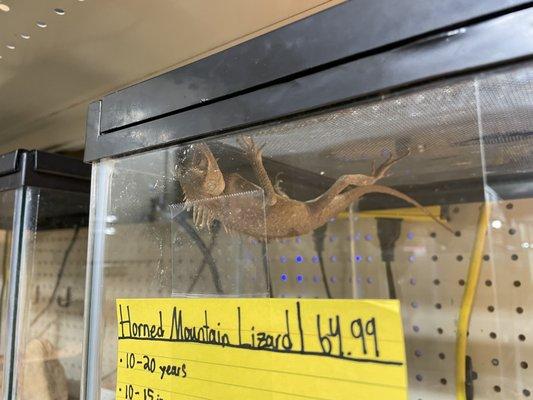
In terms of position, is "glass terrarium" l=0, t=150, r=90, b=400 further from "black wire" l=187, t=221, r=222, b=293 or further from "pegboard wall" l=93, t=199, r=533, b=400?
"black wire" l=187, t=221, r=222, b=293

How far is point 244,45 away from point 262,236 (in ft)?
0.59

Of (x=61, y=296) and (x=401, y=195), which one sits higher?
(x=401, y=195)

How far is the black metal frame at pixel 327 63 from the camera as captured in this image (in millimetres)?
273

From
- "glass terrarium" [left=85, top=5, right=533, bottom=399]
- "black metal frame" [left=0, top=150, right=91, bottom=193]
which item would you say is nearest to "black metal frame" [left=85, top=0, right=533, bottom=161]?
"glass terrarium" [left=85, top=5, right=533, bottom=399]

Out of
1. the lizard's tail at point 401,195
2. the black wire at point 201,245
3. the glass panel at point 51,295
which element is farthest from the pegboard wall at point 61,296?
the lizard's tail at point 401,195

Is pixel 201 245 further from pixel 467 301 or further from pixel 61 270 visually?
pixel 61 270

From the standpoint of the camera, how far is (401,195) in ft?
1.87

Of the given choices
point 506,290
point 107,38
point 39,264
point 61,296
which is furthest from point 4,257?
point 506,290

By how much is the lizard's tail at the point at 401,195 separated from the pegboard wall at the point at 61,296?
0.56m

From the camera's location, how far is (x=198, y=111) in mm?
400

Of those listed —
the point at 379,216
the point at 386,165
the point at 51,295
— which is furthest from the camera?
Result: the point at 51,295

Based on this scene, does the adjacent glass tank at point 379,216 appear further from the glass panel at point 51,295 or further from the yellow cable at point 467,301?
the glass panel at point 51,295

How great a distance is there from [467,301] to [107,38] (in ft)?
1.90

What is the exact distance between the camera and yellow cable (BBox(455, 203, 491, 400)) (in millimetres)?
593
